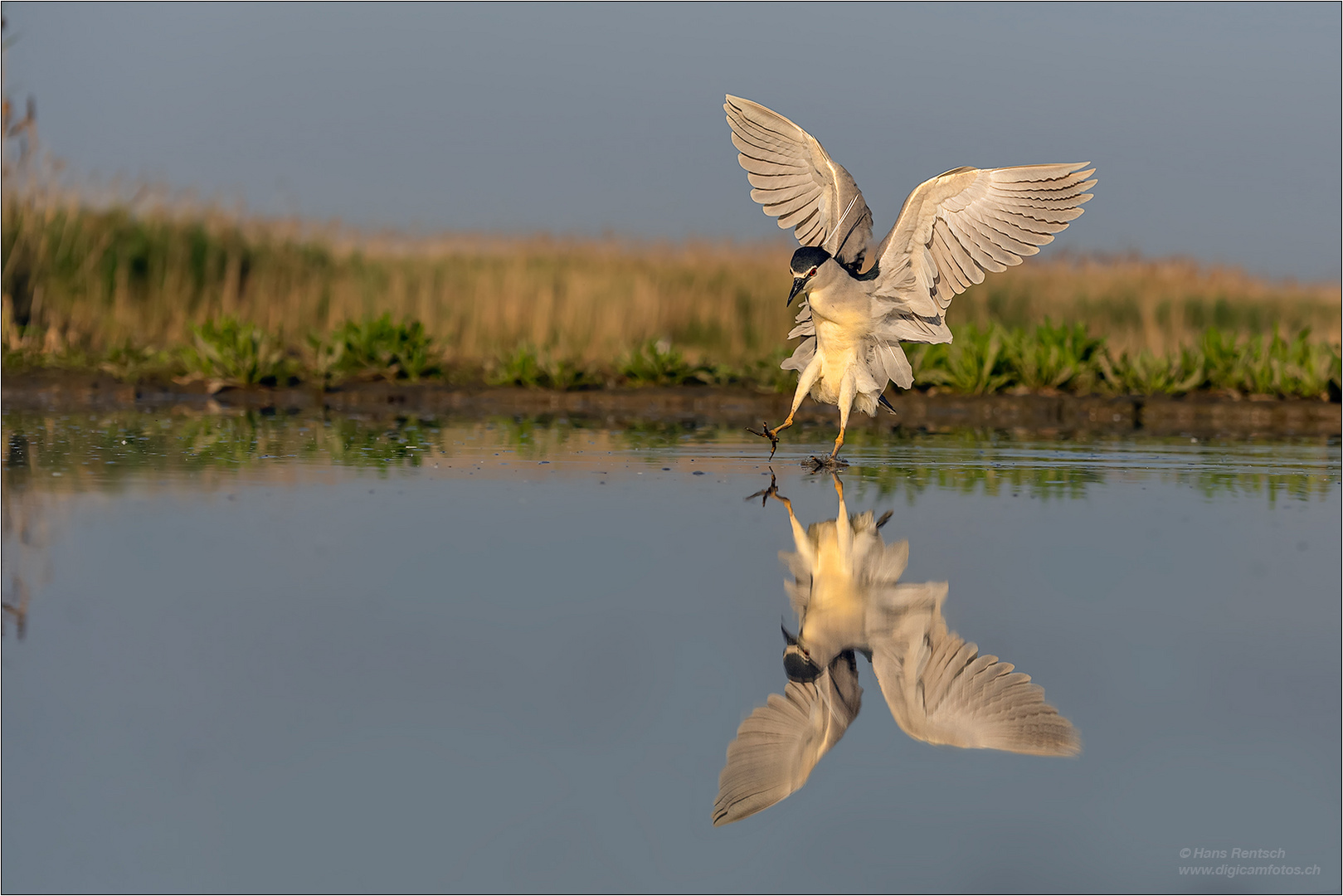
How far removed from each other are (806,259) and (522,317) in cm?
781

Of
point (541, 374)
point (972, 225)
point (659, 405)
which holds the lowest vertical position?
point (659, 405)

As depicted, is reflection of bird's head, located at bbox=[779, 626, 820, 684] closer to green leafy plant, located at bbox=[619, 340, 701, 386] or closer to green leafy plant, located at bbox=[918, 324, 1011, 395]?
green leafy plant, located at bbox=[918, 324, 1011, 395]

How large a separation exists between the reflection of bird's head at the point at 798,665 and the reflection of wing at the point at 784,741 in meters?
0.03

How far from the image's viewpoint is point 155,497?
6469mm

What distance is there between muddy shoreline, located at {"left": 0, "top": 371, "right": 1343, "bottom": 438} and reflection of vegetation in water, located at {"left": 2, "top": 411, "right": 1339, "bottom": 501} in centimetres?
59

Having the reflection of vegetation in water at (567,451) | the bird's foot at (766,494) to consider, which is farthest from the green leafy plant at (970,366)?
the bird's foot at (766,494)

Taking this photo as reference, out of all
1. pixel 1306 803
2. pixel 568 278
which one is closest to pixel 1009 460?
pixel 1306 803

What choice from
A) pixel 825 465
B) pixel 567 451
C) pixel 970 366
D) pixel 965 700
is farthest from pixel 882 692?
pixel 970 366

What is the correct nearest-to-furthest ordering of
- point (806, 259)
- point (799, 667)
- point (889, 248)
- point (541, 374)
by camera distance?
1. point (799, 667)
2. point (806, 259)
3. point (889, 248)
4. point (541, 374)

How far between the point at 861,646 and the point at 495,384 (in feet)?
28.2

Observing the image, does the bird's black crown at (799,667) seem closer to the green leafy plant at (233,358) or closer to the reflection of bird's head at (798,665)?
the reflection of bird's head at (798,665)

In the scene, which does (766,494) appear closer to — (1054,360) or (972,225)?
(972,225)

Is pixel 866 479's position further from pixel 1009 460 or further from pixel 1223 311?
pixel 1223 311

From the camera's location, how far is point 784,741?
331 centimetres
